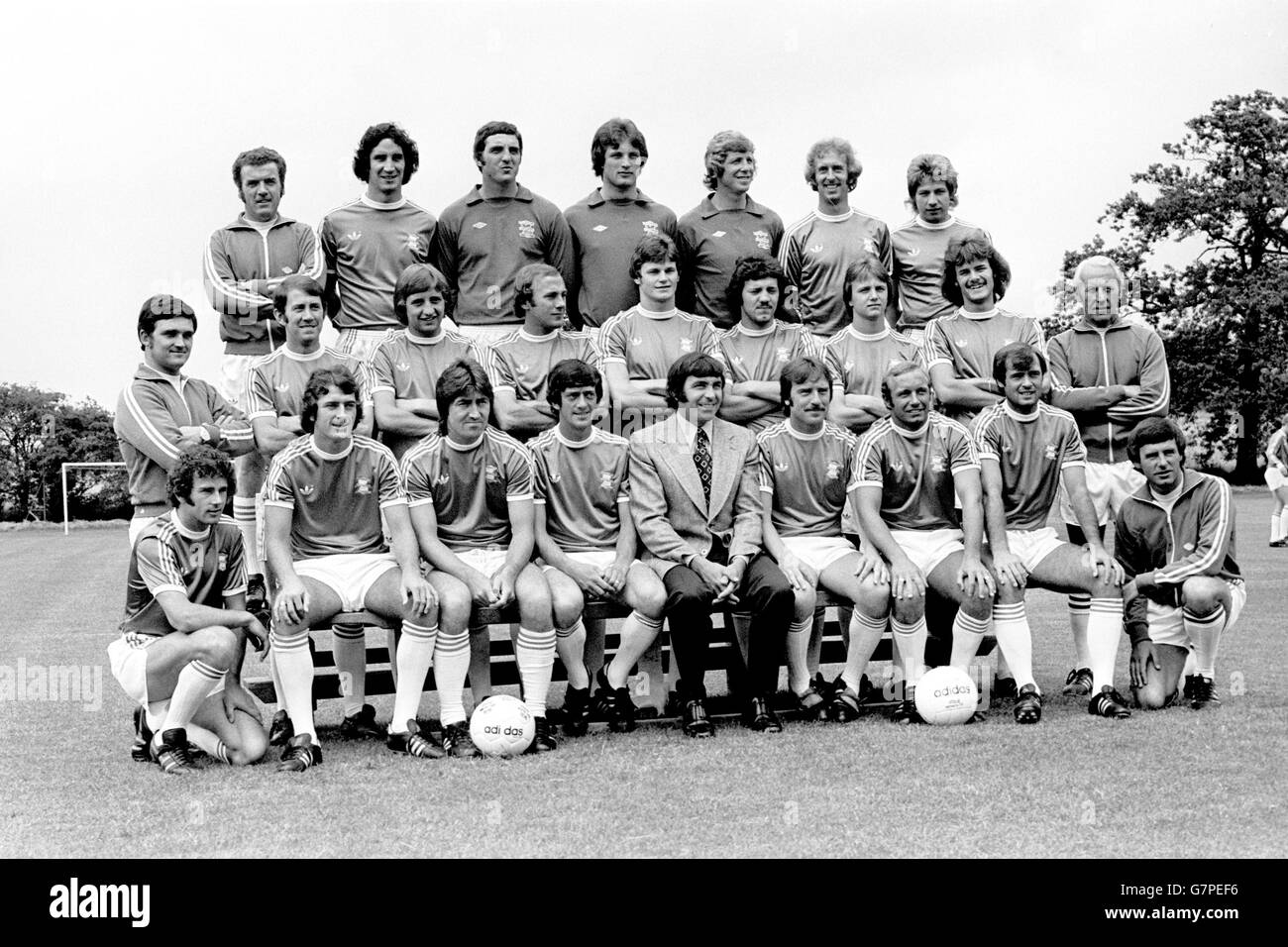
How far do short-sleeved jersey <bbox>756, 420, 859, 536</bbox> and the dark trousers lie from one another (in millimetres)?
528

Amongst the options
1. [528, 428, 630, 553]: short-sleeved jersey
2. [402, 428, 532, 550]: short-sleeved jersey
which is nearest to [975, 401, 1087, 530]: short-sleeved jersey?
[528, 428, 630, 553]: short-sleeved jersey

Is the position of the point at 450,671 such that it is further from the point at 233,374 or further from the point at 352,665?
the point at 233,374

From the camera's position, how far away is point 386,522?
6266 millimetres

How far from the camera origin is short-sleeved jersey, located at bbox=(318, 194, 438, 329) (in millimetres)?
7418

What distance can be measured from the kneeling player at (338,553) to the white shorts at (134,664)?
17.0 inches

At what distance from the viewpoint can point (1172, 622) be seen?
22.0ft

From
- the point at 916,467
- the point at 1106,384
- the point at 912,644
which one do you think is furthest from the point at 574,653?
the point at 1106,384

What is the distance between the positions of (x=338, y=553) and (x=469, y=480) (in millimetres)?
718

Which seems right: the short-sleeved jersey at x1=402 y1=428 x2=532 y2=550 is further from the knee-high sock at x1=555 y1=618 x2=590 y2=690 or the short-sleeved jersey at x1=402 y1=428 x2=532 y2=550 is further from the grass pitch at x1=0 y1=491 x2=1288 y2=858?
the grass pitch at x1=0 y1=491 x2=1288 y2=858

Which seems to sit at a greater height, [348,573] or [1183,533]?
[1183,533]

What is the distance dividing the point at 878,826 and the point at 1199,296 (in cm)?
4587

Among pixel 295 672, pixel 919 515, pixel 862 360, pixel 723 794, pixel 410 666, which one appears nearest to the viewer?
pixel 723 794

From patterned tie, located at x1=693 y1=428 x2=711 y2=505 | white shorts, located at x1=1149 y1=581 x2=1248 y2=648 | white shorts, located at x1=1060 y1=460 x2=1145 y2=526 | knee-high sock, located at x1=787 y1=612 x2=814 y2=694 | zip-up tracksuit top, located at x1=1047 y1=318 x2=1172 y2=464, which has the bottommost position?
knee-high sock, located at x1=787 y1=612 x2=814 y2=694

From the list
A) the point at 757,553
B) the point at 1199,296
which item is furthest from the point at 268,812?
the point at 1199,296
